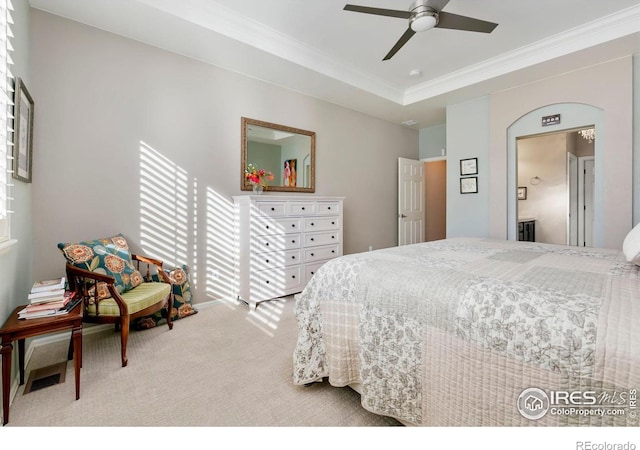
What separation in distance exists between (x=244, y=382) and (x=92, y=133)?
2569mm

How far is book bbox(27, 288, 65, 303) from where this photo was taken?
174cm

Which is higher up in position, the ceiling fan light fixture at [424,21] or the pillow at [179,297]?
the ceiling fan light fixture at [424,21]

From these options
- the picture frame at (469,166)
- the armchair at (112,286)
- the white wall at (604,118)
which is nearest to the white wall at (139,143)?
the armchair at (112,286)

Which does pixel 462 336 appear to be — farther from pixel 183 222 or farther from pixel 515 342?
pixel 183 222

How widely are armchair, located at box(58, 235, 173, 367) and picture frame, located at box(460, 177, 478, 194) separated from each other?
168 inches

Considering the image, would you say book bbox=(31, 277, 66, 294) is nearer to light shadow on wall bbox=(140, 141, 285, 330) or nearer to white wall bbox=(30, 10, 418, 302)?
white wall bbox=(30, 10, 418, 302)

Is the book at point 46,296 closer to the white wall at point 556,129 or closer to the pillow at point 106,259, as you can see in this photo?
the pillow at point 106,259

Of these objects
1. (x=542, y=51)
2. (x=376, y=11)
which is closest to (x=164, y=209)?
(x=376, y=11)

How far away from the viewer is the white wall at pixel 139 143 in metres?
2.50

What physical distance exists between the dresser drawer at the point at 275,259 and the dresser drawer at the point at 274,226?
0.82 ft

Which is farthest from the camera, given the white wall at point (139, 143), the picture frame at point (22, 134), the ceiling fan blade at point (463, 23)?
the white wall at point (139, 143)

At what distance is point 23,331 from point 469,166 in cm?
510

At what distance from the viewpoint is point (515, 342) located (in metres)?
1.02
